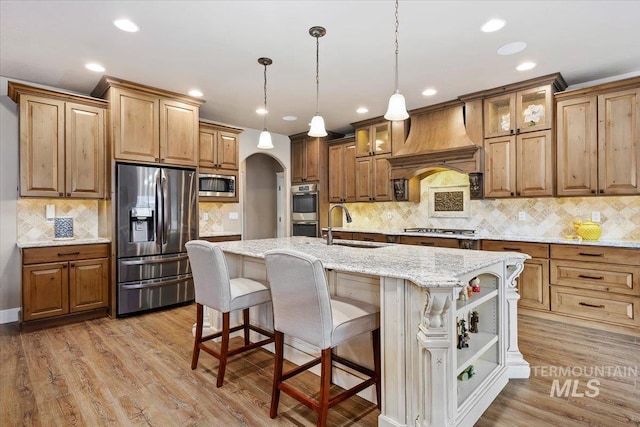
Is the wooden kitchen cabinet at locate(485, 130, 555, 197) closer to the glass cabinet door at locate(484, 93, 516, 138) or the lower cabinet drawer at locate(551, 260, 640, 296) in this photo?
the glass cabinet door at locate(484, 93, 516, 138)

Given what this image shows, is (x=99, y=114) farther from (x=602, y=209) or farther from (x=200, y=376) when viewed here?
(x=602, y=209)

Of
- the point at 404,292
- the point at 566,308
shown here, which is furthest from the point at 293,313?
the point at 566,308

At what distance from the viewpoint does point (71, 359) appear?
280 centimetres

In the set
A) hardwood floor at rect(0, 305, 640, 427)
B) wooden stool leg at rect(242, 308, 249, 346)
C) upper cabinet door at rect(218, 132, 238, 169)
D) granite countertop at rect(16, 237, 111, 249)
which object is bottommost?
hardwood floor at rect(0, 305, 640, 427)

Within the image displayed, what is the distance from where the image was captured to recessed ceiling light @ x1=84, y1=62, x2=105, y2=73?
3436 millimetres

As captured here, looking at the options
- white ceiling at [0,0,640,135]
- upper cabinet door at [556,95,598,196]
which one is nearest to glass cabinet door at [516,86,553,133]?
upper cabinet door at [556,95,598,196]

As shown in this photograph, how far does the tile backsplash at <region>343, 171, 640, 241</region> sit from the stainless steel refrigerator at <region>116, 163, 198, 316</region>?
3197mm

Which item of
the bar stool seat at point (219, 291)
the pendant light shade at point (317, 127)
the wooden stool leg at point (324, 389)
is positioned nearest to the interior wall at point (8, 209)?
the bar stool seat at point (219, 291)

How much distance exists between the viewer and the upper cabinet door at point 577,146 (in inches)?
142

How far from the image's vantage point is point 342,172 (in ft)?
19.6

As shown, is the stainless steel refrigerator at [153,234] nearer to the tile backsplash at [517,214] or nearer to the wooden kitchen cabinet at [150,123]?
the wooden kitchen cabinet at [150,123]

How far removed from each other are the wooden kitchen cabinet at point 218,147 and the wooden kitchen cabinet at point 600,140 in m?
4.27

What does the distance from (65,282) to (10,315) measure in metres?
0.81

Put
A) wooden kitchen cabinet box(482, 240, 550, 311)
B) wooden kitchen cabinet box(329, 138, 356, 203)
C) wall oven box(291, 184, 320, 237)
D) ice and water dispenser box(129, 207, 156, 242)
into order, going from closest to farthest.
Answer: wooden kitchen cabinet box(482, 240, 550, 311) < ice and water dispenser box(129, 207, 156, 242) < wooden kitchen cabinet box(329, 138, 356, 203) < wall oven box(291, 184, 320, 237)
